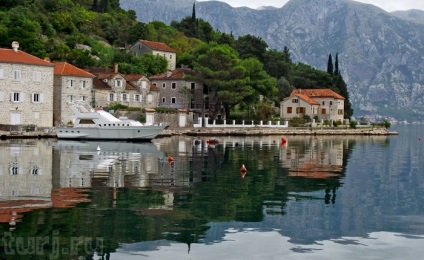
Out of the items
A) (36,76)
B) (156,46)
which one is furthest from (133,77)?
(36,76)

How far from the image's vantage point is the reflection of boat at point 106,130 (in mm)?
60094

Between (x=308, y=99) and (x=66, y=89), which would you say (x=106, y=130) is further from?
(x=308, y=99)

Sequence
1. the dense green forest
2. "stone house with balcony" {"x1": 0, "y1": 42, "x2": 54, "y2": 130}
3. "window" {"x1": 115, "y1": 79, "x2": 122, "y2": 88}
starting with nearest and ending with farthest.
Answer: "stone house with balcony" {"x1": 0, "y1": 42, "x2": 54, "y2": 130}
"window" {"x1": 115, "y1": 79, "x2": 122, "y2": 88}
the dense green forest

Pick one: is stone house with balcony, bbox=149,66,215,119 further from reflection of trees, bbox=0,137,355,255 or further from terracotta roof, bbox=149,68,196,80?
reflection of trees, bbox=0,137,355,255

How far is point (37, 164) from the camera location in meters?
31.4

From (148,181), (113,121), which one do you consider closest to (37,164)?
(148,181)

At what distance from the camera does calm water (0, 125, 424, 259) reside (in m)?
14.0

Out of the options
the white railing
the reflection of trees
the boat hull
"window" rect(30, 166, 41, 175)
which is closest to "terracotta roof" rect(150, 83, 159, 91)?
the white railing

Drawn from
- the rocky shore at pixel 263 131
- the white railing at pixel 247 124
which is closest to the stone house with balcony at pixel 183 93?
the white railing at pixel 247 124

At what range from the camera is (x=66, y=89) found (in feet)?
227

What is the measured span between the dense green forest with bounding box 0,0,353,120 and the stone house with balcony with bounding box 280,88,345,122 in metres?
3.17

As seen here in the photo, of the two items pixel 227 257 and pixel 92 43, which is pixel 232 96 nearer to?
pixel 92 43

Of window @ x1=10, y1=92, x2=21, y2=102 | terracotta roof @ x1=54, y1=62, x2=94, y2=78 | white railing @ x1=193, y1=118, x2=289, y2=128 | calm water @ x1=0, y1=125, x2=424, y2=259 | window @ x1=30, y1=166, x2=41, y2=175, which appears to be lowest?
calm water @ x1=0, y1=125, x2=424, y2=259

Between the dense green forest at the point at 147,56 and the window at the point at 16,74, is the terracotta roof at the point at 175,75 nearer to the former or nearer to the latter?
the dense green forest at the point at 147,56
